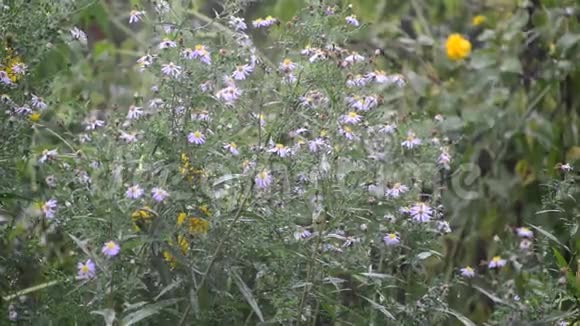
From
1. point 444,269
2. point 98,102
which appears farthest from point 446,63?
point 98,102

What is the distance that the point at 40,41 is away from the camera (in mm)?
2338

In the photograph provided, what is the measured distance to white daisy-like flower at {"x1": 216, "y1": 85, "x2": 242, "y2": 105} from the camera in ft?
6.91

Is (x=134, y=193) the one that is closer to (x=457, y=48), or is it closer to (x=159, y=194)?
(x=159, y=194)

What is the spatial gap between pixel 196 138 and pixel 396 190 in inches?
19.3

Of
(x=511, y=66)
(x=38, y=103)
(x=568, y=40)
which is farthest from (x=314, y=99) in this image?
(x=511, y=66)

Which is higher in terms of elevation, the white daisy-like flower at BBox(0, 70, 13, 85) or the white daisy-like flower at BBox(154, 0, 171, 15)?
the white daisy-like flower at BBox(154, 0, 171, 15)

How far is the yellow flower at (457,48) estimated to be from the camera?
3.72 meters

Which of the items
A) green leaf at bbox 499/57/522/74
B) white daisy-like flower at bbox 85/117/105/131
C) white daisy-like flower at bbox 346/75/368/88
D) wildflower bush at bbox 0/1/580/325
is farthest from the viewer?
green leaf at bbox 499/57/522/74

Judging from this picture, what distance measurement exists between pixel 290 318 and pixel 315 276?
129 mm

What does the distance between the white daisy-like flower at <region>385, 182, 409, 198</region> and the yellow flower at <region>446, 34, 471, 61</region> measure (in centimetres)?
145

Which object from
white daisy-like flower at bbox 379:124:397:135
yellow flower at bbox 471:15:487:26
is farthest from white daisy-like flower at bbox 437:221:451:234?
yellow flower at bbox 471:15:487:26

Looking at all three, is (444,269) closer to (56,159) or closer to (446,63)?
(446,63)

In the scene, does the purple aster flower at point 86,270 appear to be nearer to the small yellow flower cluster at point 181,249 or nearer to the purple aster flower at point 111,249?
the purple aster flower at point 111,249

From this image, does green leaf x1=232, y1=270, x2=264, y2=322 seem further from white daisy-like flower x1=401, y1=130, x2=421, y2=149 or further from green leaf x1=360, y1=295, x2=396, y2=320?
white daisy-like flower x1=401, y1=130, x2=421, y2=149
